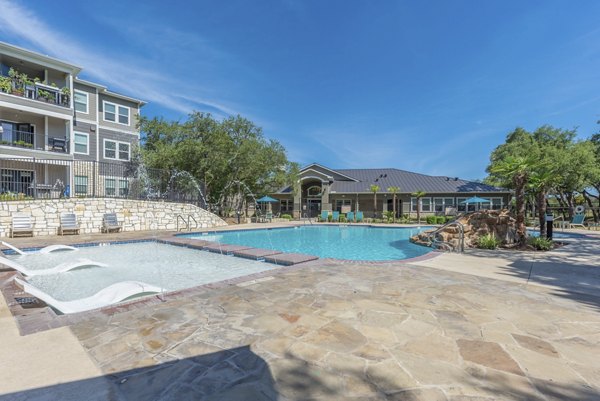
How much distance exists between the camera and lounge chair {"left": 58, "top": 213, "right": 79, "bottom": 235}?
12.1 meters

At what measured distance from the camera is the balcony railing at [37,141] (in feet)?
57.9

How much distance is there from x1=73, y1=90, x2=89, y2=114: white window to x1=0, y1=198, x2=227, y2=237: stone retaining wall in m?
11.4

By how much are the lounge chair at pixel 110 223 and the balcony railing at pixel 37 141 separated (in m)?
9.43

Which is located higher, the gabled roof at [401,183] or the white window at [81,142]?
the white window at [81,142]

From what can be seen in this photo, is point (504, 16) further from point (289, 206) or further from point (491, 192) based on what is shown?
point (289, 206)

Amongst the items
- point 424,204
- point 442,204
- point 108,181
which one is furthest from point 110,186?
point 442,204

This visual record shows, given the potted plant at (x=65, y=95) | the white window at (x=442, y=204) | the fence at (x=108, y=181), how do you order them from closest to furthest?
the fence at (x=108, y=181), the potted plant at (x=65, y=95), the white window at (x=442, y=204)

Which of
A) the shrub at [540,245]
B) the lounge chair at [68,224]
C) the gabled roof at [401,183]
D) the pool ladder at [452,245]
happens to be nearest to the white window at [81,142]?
the lounge chair at [68,224]

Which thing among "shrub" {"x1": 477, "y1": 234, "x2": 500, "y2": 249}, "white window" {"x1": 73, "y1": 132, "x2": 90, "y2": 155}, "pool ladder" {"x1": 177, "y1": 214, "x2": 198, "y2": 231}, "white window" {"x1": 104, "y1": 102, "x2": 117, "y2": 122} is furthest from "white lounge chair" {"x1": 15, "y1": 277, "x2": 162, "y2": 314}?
"white window" {"x1": 104, "y1": 102, "x2": 117, "y2": 122}

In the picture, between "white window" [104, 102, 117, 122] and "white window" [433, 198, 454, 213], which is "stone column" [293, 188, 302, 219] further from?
"white window" [104, 102, 117, 122]

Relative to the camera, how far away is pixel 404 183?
30531mm

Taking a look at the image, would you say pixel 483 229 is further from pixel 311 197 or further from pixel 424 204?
pixel 311 197

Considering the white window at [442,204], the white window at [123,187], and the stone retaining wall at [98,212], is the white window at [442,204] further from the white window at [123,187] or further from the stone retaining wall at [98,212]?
the white window at [123,187]

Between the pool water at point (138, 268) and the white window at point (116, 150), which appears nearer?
the pool water at point (138, 268)
